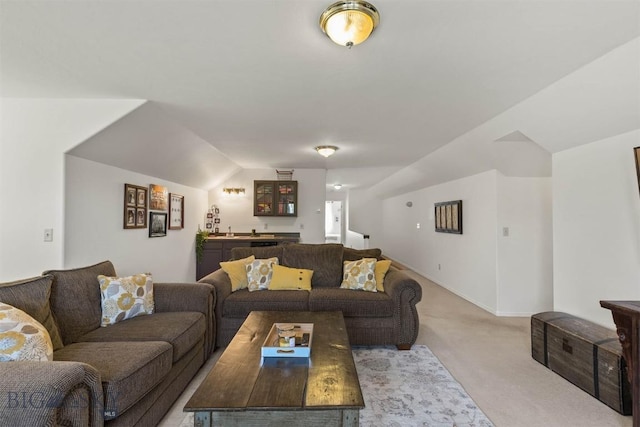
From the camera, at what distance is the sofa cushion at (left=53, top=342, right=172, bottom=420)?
147 centimetres

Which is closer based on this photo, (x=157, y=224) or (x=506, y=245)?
(x=506, y=245)

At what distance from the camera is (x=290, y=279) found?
3367 millimetres

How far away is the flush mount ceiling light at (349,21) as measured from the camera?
4.83 feet

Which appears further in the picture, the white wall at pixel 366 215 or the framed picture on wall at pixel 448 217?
the white wall at pixel 366 215

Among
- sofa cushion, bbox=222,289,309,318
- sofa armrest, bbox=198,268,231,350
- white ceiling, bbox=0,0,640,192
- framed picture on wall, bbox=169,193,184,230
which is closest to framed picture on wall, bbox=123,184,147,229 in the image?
white ceiling, bbox=0,0,640,192

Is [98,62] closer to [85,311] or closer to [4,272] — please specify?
[85,311]

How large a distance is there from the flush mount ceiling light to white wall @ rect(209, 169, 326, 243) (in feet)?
15.0

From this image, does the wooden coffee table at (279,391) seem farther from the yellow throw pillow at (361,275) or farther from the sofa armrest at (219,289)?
the yellow throw pillow at (361,275)

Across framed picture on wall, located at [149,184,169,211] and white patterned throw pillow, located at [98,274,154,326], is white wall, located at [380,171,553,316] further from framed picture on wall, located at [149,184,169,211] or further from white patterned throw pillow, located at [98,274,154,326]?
framed picture on wall, located at [149,184,169,211]

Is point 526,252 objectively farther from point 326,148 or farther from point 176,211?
point 176,211

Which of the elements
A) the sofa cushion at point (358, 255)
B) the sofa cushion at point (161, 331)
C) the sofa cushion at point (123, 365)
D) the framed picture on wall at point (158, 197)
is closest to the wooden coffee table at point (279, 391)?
the sofa cushion at point (123, 365)

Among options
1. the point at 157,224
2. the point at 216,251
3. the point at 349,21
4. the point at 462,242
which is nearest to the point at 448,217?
the point at 462,242

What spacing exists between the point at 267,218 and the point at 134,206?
2.71 m

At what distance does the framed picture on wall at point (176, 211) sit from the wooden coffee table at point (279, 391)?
3.46m
